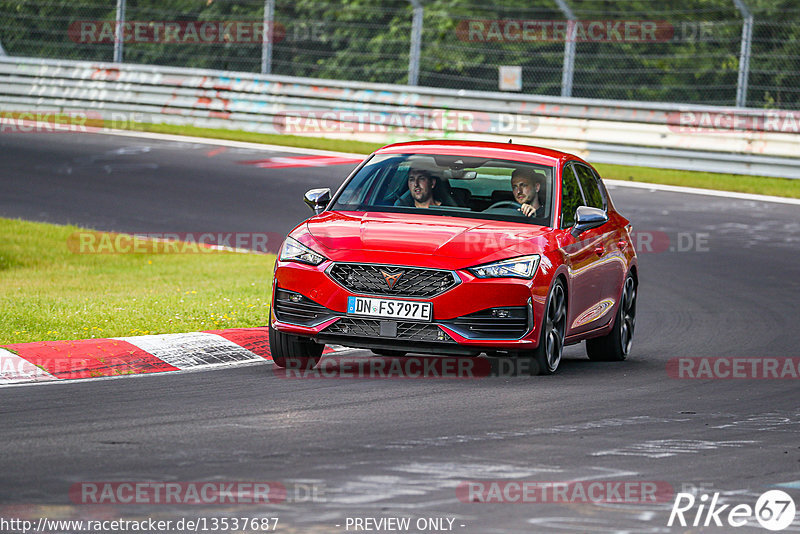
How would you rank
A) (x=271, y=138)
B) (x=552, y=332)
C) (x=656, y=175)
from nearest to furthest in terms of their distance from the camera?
(x=552, y=332), (x=656, y=175), (x=271, y=138)

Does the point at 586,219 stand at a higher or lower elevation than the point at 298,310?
higher

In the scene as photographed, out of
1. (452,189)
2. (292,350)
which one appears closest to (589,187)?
(452,189)

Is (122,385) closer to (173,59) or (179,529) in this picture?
(179,529)

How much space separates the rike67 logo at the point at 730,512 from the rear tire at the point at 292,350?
160 inches

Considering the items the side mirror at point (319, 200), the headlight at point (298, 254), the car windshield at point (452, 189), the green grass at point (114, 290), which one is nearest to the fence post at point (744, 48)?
the green grass at point (114, 290)

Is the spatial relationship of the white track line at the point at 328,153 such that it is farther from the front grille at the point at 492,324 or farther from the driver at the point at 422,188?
the front grille at the point at 492,324

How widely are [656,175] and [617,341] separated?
1274 centimetres

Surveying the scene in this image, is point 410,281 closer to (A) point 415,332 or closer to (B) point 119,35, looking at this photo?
(A) point 415,332

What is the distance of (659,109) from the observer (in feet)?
77.7

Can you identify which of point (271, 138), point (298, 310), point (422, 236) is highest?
point (422, 236)

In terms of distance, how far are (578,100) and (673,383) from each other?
49.0 feet

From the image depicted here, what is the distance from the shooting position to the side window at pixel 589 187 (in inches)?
443

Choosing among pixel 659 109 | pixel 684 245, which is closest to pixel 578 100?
pixel 659 109

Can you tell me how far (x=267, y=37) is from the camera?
27266 millimetres
